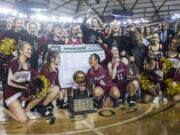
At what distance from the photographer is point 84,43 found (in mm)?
5762

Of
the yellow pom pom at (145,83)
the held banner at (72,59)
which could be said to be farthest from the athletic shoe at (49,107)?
the yellow pom pom at (145,83)

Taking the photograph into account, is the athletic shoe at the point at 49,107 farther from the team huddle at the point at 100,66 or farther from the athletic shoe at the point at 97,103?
the athletic shoe at the point at 97,103

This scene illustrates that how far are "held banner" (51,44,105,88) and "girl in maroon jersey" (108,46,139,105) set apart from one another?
0.93 ft

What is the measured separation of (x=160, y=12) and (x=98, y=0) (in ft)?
15.3

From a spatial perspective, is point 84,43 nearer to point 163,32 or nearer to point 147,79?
point 147,79

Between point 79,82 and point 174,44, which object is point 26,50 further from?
point 174,44

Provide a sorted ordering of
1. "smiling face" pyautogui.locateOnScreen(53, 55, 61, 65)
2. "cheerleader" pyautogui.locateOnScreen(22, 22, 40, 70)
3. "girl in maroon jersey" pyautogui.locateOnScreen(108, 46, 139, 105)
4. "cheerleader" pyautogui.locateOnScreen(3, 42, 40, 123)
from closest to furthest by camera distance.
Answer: "cheerleader" pyautogui.locateOnScreen(3, 42, 40, 123)
"cheerleader" pyautogui.locateOnScreen(22, 22, 40, 70)
"smiling face" pyautogui.locateOnScreen(53, 55, 61, 65)
"girl in maroon jersey" pyautogui.locateOnScreen(108, 46, 139, 105)

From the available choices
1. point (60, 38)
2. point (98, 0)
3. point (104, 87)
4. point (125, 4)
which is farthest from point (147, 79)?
point (125, 4)

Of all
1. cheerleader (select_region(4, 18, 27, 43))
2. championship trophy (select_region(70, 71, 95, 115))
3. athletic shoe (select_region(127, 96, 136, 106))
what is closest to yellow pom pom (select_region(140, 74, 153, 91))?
athletic shoe (select_region(127, 96, 136, 106))

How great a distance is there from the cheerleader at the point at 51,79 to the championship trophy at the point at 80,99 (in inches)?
14.3

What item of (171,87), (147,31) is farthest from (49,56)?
(171,87)

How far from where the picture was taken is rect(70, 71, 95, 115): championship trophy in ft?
16.4

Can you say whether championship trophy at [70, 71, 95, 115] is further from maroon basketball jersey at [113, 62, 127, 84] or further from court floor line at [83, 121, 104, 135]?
maroon basketball jersey at [113, 62, 127, 84]

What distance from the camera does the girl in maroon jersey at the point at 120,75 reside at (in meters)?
5.65
